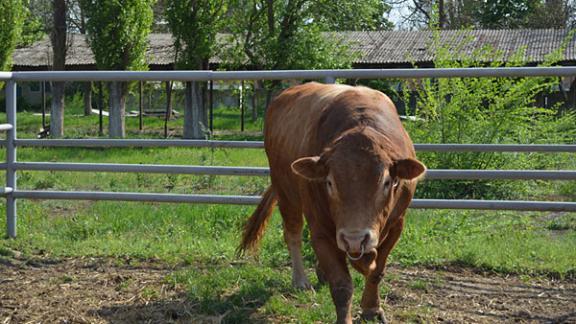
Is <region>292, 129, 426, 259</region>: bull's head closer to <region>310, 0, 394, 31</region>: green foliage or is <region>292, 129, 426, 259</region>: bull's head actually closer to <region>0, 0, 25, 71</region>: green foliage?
<region>310, 0, 394, 31</region>: green foliage

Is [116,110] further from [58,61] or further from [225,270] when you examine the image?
[225,270]

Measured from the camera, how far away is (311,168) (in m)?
4.14

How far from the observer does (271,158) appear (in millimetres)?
5723

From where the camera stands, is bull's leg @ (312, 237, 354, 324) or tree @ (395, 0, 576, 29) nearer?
bull's leg @ (312, 237, 354, 324)

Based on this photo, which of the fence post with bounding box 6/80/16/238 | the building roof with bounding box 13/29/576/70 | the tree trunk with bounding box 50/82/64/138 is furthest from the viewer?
the building roof with bounding box 13/29/576/70

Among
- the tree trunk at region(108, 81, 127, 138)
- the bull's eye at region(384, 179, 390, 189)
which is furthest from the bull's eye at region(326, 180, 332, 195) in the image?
the tree trunk at region(108, 81, 127, 138)

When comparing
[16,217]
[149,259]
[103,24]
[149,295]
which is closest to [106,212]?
[16,217]

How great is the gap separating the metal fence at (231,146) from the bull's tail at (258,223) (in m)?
0.53

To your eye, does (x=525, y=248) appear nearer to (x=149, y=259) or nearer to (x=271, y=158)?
(x=271, y=158)

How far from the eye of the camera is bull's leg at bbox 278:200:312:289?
5648 mm

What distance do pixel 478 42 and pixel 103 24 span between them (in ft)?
61.2

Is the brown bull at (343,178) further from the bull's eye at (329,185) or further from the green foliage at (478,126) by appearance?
the green foliage at (478,126)

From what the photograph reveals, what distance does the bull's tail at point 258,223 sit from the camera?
240 inches

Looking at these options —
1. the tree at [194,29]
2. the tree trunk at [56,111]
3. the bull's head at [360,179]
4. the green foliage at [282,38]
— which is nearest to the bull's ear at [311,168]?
the bull's head at [360,179]
